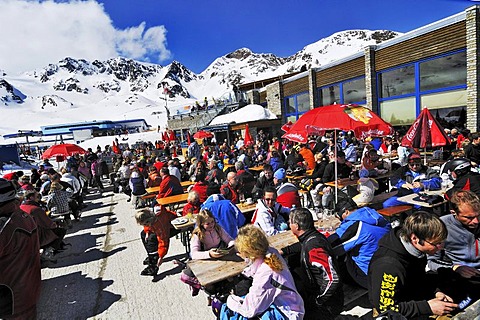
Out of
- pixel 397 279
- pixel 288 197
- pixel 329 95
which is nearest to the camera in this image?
pixel 397 279

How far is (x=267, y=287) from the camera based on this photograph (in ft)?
7.66

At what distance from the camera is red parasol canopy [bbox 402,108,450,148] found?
22.6ft

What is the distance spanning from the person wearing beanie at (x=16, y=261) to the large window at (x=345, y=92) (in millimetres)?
16135

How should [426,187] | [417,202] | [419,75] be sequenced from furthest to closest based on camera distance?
[419,75] → [426,187] → [417,202]

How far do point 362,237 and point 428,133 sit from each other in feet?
17.9

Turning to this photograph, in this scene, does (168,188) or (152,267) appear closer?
(152,267)

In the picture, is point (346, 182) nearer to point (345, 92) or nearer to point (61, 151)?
point (61, 151)

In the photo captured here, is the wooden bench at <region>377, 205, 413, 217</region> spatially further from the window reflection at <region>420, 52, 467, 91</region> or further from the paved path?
the window reflection at <region>420, 52, 467, 91</region>

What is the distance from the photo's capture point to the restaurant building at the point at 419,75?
11.0 m

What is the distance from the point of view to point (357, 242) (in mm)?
2930

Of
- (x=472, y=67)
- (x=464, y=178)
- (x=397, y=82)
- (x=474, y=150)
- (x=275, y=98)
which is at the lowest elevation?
(x=464, y=178)

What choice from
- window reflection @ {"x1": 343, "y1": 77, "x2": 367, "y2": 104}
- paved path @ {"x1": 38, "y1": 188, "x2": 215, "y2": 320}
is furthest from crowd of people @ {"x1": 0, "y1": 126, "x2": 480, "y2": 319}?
window reflection @ {"x1": 343, "y1": 77, "x2": 367, "y2": 104}

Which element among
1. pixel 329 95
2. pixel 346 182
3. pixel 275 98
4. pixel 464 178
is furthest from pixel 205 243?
pixel 275 98

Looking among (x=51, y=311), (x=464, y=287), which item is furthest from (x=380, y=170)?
(x=51, y=311)
